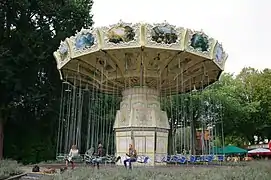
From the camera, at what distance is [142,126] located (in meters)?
21.3

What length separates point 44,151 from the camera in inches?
1198

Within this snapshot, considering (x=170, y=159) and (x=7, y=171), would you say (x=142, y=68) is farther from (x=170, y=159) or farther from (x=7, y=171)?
(x=7, y=171)

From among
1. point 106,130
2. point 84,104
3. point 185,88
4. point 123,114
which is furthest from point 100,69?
point 106,130

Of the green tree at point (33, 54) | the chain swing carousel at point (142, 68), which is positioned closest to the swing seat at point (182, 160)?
the chain swing carousel at point (142, 68)

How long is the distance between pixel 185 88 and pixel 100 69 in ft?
22.5

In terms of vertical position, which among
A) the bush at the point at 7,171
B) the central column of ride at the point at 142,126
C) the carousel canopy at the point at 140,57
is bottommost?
the bush at the point at 7,171

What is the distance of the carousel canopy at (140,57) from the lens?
18.1 metres

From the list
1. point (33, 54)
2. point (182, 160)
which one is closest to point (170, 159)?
point (182, 160)

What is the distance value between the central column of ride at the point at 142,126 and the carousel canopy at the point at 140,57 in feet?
2.61

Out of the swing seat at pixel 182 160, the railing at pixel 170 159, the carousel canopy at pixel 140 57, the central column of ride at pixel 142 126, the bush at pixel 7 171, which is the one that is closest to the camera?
the bush at pixel 7 171

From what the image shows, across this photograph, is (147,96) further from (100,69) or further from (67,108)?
(67,108)

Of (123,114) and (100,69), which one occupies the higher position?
(100,69)

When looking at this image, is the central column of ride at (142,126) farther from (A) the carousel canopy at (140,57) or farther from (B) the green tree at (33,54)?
(B) the green tree at (33,54)

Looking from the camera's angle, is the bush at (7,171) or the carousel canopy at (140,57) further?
the carousel canopy at (140,57)
